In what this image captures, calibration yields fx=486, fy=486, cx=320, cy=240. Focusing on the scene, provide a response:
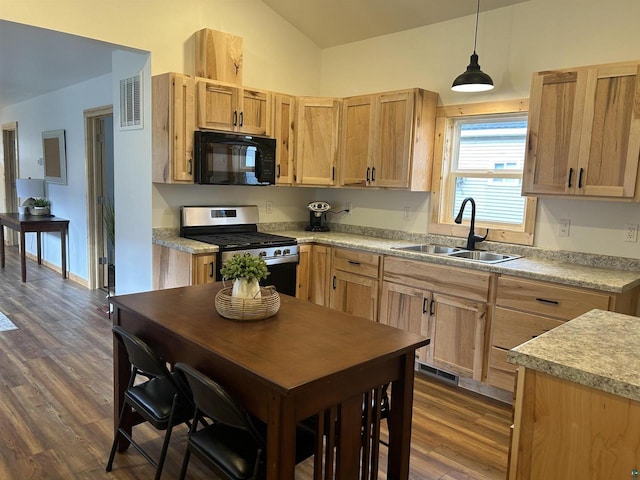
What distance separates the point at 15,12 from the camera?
116 inches

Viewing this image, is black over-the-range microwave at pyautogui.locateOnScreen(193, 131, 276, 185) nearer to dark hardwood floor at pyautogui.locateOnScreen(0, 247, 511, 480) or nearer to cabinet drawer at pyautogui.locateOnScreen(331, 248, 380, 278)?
cabinet drawer at pyautogui.locateOnScreen(331, 248, 380, 278)

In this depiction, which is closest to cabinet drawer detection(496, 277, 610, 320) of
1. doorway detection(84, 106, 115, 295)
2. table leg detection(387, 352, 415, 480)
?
table leg detection(387, 352, 415, 480)

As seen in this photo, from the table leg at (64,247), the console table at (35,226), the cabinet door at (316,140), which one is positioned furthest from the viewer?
the table leg at (64,247)

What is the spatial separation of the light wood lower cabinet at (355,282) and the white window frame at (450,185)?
0.66m

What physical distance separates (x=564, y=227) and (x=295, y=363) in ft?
8.07

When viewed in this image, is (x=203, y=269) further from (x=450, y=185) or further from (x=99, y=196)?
(x=99, y=196)

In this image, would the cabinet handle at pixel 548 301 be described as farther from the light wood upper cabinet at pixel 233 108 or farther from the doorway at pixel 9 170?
the doorway at pixel 9 170

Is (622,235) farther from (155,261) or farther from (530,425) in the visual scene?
(155,261)

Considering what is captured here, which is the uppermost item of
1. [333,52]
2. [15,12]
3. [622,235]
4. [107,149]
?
[333,52]

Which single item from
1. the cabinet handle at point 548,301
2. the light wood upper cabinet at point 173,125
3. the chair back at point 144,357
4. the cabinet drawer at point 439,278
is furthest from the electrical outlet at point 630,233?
the light wood upper cabinet at point 173,125

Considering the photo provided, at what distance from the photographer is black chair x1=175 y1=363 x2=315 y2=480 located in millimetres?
1574

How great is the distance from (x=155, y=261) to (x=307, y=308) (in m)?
2.00

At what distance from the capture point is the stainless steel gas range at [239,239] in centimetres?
366

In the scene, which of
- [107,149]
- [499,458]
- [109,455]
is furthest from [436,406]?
[107,149]
